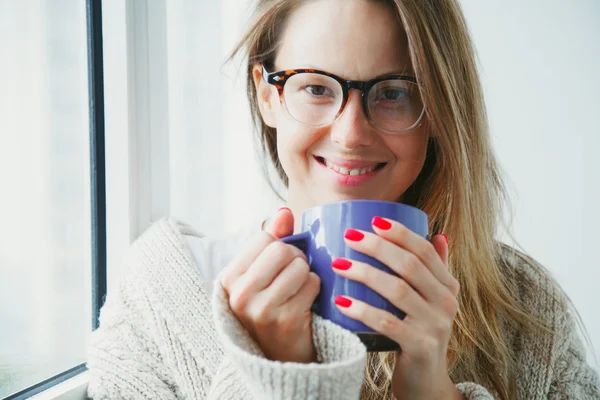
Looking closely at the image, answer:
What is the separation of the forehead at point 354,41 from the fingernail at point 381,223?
0.40 meters

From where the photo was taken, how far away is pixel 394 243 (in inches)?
24.3

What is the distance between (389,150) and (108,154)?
0.71 meters

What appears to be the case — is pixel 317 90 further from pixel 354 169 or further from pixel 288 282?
pixel 288 282

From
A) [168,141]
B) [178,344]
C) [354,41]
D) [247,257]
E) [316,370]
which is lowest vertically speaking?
[178,344]

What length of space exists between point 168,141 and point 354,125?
2.08 feet

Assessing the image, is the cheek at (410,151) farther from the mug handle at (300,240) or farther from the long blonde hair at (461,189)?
the mug handle at (300,240)

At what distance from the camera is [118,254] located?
1.27 m

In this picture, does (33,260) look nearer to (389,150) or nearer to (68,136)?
(68,136)

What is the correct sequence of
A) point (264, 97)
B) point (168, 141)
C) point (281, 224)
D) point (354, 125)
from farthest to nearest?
1. point (168, 141)
2. point (264, 97)
3. point (354, 125)
4. point (281, 224)

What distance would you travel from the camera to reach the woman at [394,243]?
66 centimetres

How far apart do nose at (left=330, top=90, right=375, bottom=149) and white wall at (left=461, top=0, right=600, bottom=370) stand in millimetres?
724

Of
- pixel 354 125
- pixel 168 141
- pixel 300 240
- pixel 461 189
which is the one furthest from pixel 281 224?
pixel 168 141

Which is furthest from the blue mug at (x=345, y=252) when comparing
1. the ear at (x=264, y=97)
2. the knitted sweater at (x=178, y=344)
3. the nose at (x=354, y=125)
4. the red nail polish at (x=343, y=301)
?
the ear at (x=264, y=97)

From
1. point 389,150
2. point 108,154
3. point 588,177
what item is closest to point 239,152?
point 108,154
